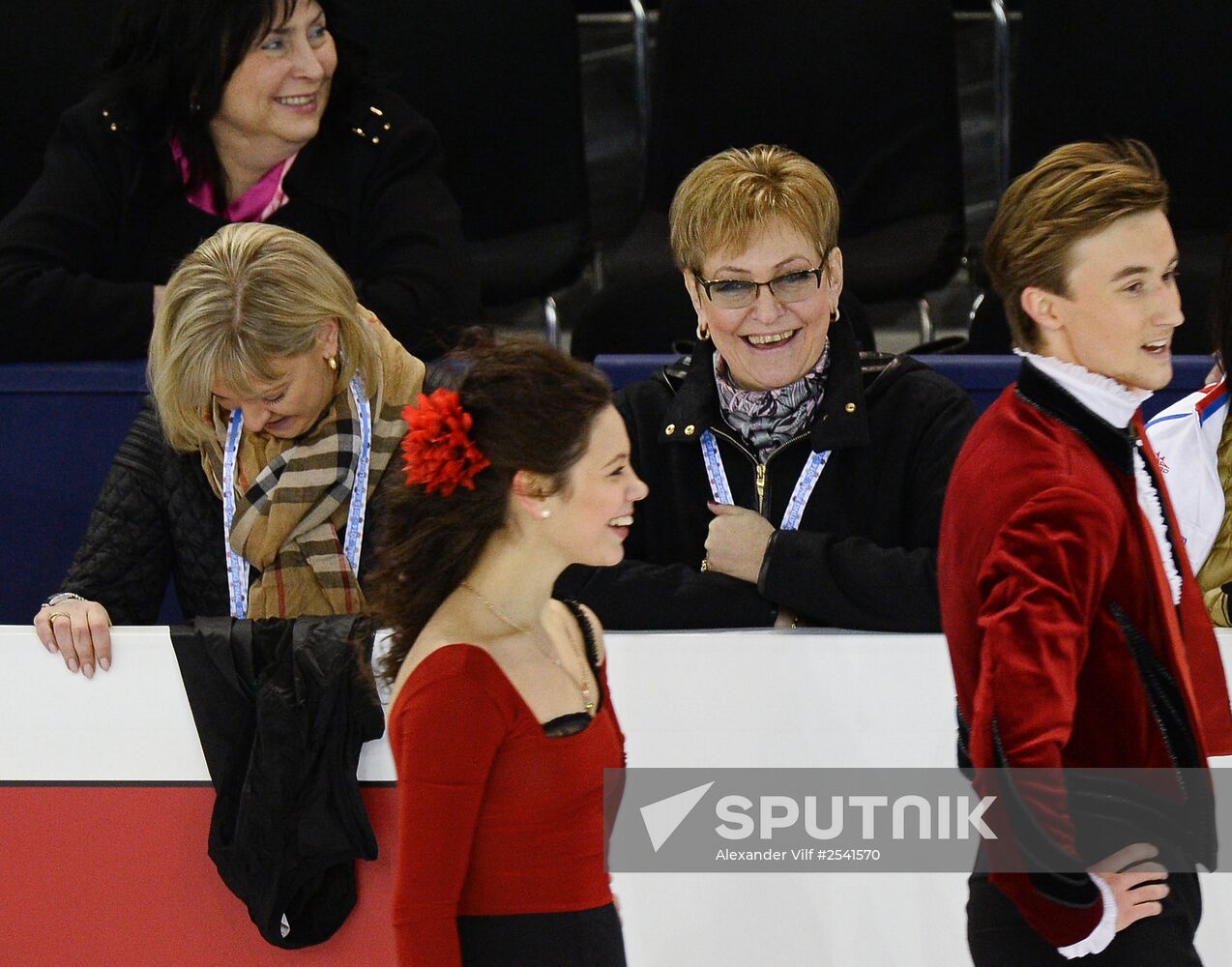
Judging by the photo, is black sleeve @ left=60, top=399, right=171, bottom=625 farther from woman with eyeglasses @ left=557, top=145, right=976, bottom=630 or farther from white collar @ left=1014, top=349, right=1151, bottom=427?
white collar @ left=1014, top=349, right=1151, bottom=427

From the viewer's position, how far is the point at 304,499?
2.61m

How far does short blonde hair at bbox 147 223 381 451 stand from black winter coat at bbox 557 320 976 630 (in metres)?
0.53

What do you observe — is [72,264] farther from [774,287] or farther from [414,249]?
[774,287]

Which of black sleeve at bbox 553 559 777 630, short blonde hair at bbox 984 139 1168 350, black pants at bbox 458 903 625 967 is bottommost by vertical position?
black pants at bbox 458 903 625 967

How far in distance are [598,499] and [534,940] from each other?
49cm

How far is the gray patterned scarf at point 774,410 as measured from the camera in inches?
104

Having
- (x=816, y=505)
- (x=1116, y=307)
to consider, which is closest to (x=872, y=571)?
(x=816, y=505)

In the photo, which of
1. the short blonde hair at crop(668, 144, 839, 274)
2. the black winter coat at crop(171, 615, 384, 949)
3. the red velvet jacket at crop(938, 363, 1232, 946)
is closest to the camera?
the red velvet jacket at crop(938, 363, 1232, 946)

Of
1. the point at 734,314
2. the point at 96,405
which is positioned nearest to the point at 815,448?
the point at 734,314

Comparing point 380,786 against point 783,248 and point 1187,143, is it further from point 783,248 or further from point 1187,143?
point 1187,143

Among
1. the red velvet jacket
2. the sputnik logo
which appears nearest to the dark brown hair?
the red velvet jacket

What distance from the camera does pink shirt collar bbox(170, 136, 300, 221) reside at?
3.46 m

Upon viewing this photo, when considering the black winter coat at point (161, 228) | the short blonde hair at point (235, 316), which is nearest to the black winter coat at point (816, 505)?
the short blonde hair at point (235, 316)

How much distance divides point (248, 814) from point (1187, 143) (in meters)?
3.10
